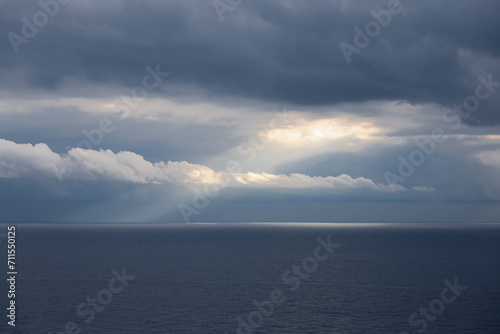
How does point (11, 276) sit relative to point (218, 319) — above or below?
above

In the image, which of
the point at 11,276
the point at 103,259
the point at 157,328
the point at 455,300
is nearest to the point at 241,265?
the point at 103,259

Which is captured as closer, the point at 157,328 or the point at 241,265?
the point at 157,328

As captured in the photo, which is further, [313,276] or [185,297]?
[313,276]

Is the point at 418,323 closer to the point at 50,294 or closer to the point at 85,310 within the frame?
the point at 85,310

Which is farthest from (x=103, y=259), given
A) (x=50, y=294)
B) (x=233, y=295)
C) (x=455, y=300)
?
(x=455, y=300)

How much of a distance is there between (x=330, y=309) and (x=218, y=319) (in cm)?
2194

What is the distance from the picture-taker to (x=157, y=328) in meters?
82.0

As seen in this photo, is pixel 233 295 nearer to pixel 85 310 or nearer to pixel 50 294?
pixel 85 310

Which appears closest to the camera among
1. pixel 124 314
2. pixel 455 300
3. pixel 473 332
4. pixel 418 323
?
pixel 473 332

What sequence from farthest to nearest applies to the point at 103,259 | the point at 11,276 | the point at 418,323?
the point at 103,259, the point at 11,276, the point at 418,323

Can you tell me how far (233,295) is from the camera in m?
111

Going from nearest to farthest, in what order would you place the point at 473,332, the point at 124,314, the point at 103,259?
1. the point at 473,332
2. the point at 124,314
3. the point at 103,259

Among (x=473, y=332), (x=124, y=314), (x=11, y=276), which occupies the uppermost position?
(x=11, y=276)

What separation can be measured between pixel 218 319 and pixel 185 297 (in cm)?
2113
